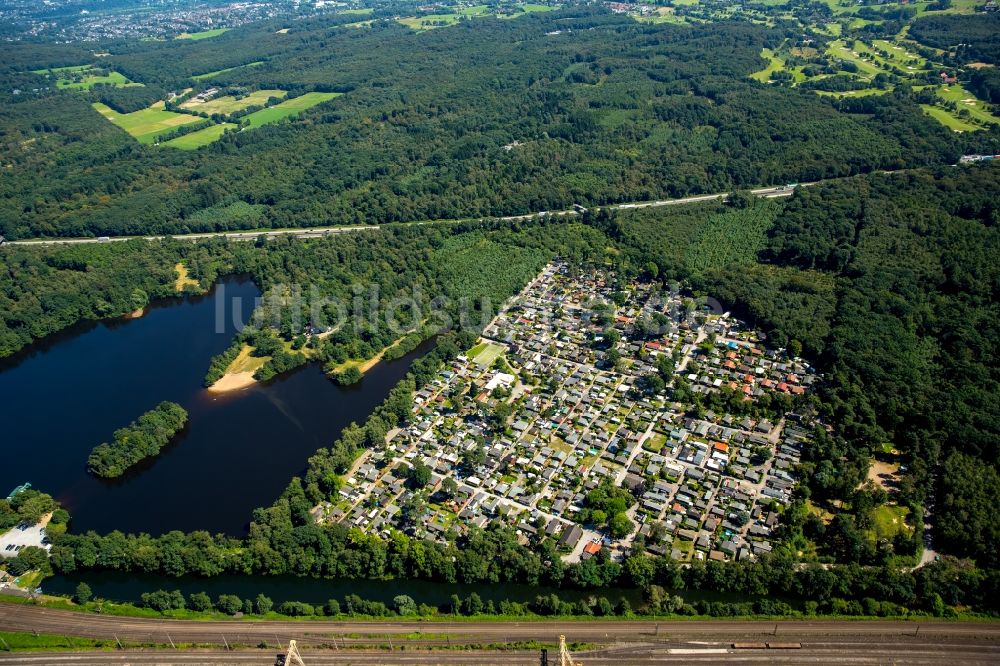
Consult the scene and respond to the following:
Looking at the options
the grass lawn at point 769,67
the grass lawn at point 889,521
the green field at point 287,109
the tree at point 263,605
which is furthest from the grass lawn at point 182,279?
the grass lawn at point 769,67

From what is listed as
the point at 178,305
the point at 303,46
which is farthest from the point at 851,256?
the point at 303,46

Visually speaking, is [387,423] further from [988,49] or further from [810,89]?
[988,49]

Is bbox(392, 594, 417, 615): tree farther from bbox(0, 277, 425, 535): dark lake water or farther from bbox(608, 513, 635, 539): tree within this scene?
bbox(0, 277, 425, 535): dark lake water

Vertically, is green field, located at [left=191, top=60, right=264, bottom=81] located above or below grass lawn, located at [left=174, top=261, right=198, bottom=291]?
above

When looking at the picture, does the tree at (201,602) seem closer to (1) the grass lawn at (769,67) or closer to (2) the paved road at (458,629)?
(2) the paved road at (458,629)

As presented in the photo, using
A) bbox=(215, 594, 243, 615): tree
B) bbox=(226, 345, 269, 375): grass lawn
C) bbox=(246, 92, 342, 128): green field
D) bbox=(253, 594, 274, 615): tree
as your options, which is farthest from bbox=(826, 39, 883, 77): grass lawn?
bbox=(215, 594, 243, 615): tree

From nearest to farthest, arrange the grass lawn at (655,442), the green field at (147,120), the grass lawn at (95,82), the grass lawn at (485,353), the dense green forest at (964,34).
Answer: the grass lawn at (655,442) → the grass lawn at (485,353) → the green field at (147,120) → the dense green forest at (964,34) → the grass lawn at (95,82)

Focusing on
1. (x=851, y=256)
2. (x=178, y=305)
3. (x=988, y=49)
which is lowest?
(x=178, y=305)
